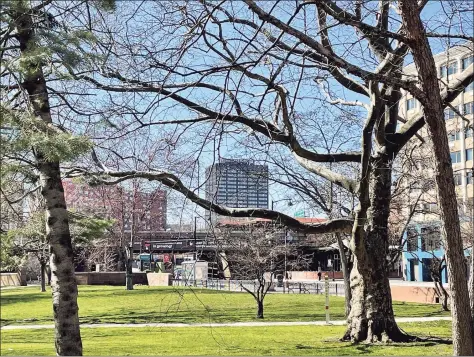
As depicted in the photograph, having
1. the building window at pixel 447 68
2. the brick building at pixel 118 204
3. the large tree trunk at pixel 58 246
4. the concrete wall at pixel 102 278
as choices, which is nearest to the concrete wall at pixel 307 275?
the concrete wall at pixel 102 278

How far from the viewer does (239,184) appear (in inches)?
421

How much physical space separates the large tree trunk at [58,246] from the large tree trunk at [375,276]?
6.69 m

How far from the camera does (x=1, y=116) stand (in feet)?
20.8

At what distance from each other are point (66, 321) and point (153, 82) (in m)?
3.40

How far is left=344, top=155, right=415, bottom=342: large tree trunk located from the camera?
12.8m

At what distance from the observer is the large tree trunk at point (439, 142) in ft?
21.0

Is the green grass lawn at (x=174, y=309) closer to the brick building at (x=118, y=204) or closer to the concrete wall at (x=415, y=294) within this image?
the concrete wall at (x=415, y=294)

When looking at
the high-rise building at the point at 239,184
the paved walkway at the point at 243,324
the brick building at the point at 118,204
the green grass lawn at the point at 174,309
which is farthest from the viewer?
the brick building at the point at 118,204

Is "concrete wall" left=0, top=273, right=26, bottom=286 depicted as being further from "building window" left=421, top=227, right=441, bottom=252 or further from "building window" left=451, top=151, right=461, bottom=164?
"building window" left=451, top=151, right=461, bottom=164

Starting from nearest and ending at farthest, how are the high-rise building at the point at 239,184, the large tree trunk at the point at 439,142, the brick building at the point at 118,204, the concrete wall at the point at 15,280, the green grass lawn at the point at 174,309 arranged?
1. the large tree trunk at the point at 439,142
2. the high-rise building at the point at 239,184
3. the green grass lawn at the point at 174,309
4. the brick building at the point at 118,204
5. the concrete wall at the point at 15,280

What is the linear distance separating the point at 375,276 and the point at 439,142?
6.91 meters

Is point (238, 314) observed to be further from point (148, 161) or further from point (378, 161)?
point (148, 161)

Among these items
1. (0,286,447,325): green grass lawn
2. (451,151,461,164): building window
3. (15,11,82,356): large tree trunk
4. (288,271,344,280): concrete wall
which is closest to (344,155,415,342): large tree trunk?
(0,286,447,325): green grass lawn

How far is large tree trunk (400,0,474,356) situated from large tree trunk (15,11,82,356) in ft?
14.6
